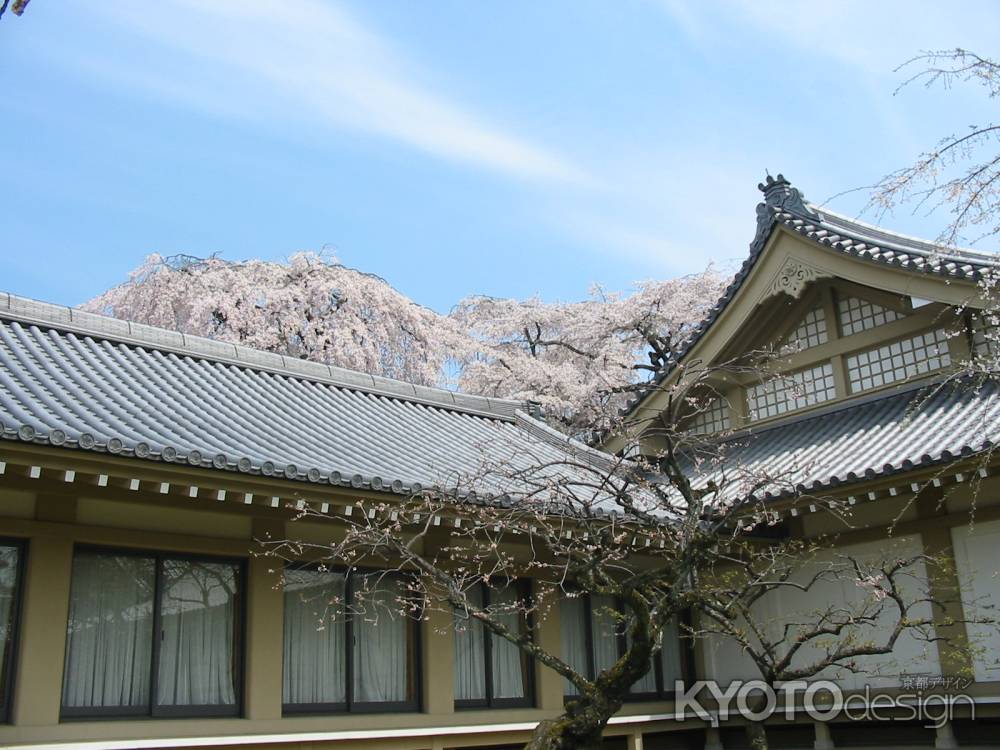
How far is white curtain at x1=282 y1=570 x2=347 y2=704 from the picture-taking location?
8633mm

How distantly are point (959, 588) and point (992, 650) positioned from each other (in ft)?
2.10

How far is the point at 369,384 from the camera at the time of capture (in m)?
13.2

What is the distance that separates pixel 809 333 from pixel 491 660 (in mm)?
6698

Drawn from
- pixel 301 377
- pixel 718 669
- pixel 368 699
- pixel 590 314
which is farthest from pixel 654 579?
Result: pixel 590 314

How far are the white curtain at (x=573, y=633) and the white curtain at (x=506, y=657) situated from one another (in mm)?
615

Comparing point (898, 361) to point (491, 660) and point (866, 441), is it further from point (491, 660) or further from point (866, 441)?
point (491, 660)

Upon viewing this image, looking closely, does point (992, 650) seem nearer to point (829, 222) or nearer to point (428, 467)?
point (428, 467)

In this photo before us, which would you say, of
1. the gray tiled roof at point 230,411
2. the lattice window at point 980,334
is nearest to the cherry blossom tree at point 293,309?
the gray tiled roof at point 230,411

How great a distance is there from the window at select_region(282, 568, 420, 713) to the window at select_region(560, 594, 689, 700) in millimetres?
2146

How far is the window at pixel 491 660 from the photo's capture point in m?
9.80

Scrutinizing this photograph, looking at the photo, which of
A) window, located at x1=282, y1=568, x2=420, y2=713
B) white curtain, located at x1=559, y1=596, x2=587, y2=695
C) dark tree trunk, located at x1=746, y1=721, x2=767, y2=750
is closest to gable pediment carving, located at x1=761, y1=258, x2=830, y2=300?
white curtain, located at x1=559, y1=596, x2=587, y2=695

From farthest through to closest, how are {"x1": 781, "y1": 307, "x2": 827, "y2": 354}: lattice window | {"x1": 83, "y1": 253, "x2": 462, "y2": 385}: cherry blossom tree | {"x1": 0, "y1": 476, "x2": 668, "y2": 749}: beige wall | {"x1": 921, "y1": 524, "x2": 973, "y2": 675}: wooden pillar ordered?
{"x1": 83, "y1": 253, "x2": 462, "y2": 385}: cherry blossom tree, {"x1": 781, "y1": 307, "x2": 827, "y2": 354}: lattice window, {"x1": 921, "y1": 524, "x2": 973, "y2": 675}: wooden pillar, {"x1": 0, "y1": 476, "x2": 668, "y2": 749}: beige wall

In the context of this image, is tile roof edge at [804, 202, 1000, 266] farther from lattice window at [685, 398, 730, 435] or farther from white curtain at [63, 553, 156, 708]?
white curtain at [63, 553, 156, 708]

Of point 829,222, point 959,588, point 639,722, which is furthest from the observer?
point 829,222
